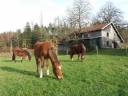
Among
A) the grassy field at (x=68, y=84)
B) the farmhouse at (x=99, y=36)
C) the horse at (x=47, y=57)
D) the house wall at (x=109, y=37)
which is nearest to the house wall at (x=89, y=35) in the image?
the farmhouse at (x=99, y=36)

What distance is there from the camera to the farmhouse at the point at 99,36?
69.2 meters

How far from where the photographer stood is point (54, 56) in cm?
1659

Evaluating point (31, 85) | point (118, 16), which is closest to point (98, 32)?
point (118, 16)

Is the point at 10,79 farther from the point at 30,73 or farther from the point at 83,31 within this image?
the point at 83,31

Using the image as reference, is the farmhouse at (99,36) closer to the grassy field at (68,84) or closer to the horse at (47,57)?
the grassy field at (68,84)

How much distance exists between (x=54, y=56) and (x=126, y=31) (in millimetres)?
70797

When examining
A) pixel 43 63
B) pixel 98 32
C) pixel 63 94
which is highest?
pixel 98 32

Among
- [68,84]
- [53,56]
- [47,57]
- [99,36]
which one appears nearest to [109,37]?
[99,36]

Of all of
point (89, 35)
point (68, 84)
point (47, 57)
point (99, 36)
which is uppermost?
point (89, 35)

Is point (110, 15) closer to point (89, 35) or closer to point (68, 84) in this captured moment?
point (89, 35)

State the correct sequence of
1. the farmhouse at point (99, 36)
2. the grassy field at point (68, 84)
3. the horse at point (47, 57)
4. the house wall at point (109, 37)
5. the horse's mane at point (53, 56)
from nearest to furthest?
the grassy field at point (68, 84)
the horse at point (47, 57)
the horse's mane at point (53, 56)
the farmhouse at point (99, 36)
the house wall at point (109, 37)

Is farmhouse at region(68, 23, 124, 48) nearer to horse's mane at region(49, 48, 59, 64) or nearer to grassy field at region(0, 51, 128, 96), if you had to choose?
grassy field at region(0, 51, 128, 96)

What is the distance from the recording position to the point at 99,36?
228 ft

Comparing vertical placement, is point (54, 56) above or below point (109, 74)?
above
